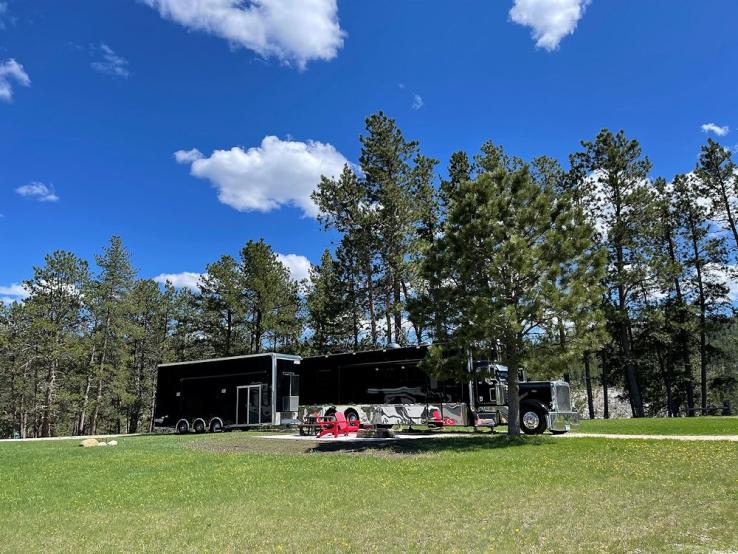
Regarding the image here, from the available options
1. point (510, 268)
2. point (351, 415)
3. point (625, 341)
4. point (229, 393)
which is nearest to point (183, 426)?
point (229, 393)

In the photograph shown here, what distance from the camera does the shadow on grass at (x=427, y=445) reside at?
1413 centimetres

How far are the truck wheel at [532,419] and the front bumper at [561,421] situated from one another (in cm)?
21

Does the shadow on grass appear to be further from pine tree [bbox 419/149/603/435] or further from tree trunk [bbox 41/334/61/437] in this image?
tree trunk [bbox 41/334/61/437]

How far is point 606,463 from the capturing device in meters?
11.4

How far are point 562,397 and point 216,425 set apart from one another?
15.0 m

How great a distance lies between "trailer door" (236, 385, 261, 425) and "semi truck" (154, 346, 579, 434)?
0.04 m

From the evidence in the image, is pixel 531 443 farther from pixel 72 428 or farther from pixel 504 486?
pixel 72 428

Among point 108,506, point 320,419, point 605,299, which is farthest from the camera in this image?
point 605,299

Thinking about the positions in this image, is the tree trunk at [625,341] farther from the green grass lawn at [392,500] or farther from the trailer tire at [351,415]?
the green grass lawn at [392,500]

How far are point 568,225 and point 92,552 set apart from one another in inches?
533

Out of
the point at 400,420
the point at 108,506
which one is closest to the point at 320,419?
the point at 400,420

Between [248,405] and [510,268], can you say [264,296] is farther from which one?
[510,268]

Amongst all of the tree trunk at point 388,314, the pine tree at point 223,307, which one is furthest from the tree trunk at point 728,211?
the pine tree at point 223,307

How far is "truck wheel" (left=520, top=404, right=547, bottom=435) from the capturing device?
57.2ft
